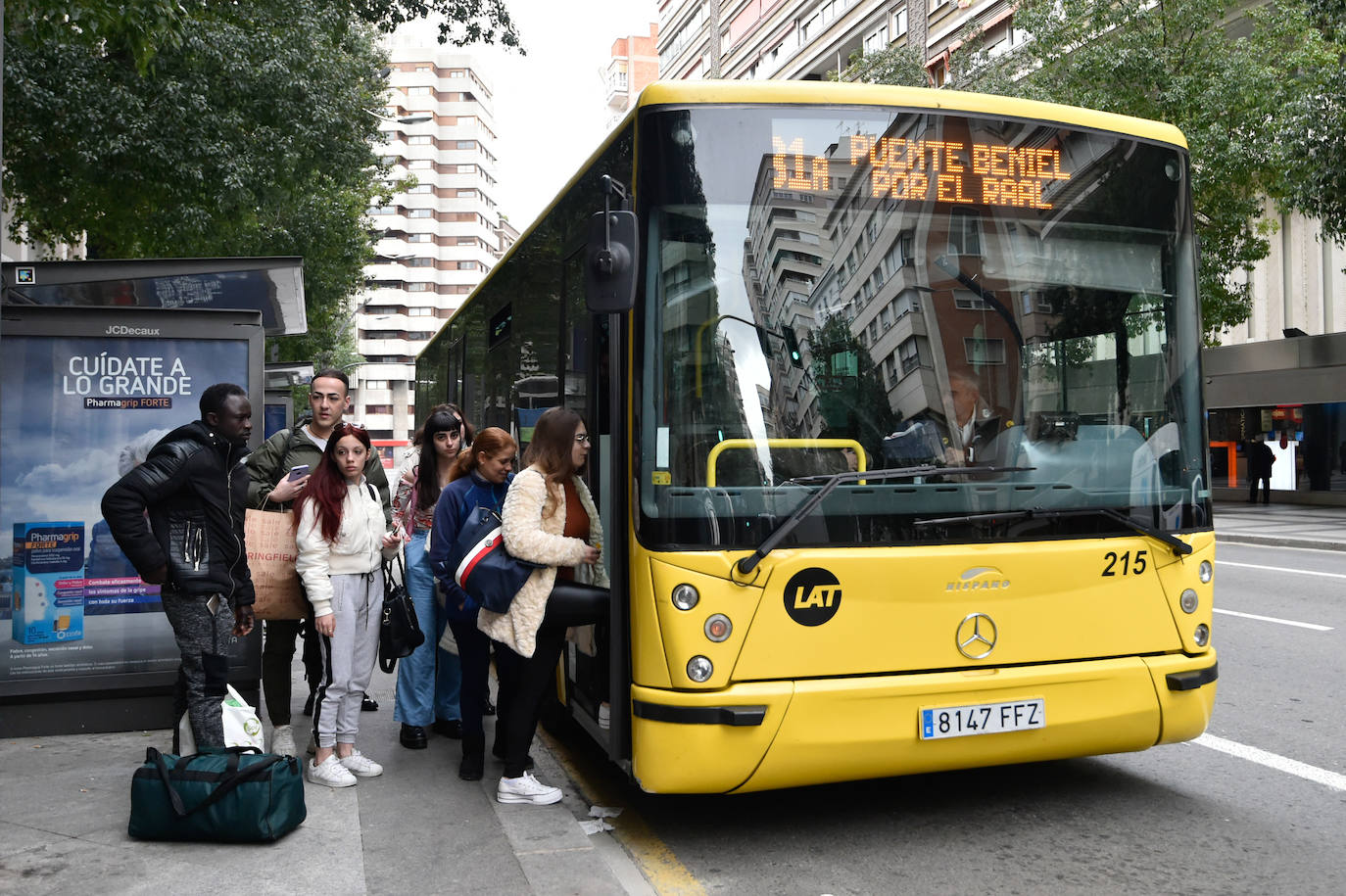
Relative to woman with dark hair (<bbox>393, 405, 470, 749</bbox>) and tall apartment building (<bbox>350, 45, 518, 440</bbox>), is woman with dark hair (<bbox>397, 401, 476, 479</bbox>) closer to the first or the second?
woman with dark hair (<bbox>393, 405, 470, 749</bbox>)

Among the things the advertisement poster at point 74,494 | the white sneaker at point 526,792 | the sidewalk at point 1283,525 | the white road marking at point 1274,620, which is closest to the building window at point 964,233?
the white sneaker at point 526,792

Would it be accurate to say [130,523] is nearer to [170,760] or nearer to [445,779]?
[170,760]

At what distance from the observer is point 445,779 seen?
546cm

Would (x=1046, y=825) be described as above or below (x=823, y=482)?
below

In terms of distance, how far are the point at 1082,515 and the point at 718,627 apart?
5.05 ft

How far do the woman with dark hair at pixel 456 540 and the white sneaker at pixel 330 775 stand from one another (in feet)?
1.68

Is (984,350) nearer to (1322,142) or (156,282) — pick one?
(156,282)

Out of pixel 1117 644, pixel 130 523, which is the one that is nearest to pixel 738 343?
pixel 1117 644

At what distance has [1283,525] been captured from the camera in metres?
21.0

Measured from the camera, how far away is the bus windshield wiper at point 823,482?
425 centimetres

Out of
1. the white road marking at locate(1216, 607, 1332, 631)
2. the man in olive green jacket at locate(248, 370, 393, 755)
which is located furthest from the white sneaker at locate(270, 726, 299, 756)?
the white road marking at locate(1216, 607, 1332, 631)

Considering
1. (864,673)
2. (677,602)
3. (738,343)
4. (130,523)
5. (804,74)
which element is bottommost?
(864,673)

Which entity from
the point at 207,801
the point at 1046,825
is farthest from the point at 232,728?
the point at 1046,825

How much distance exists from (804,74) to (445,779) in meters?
48.7
